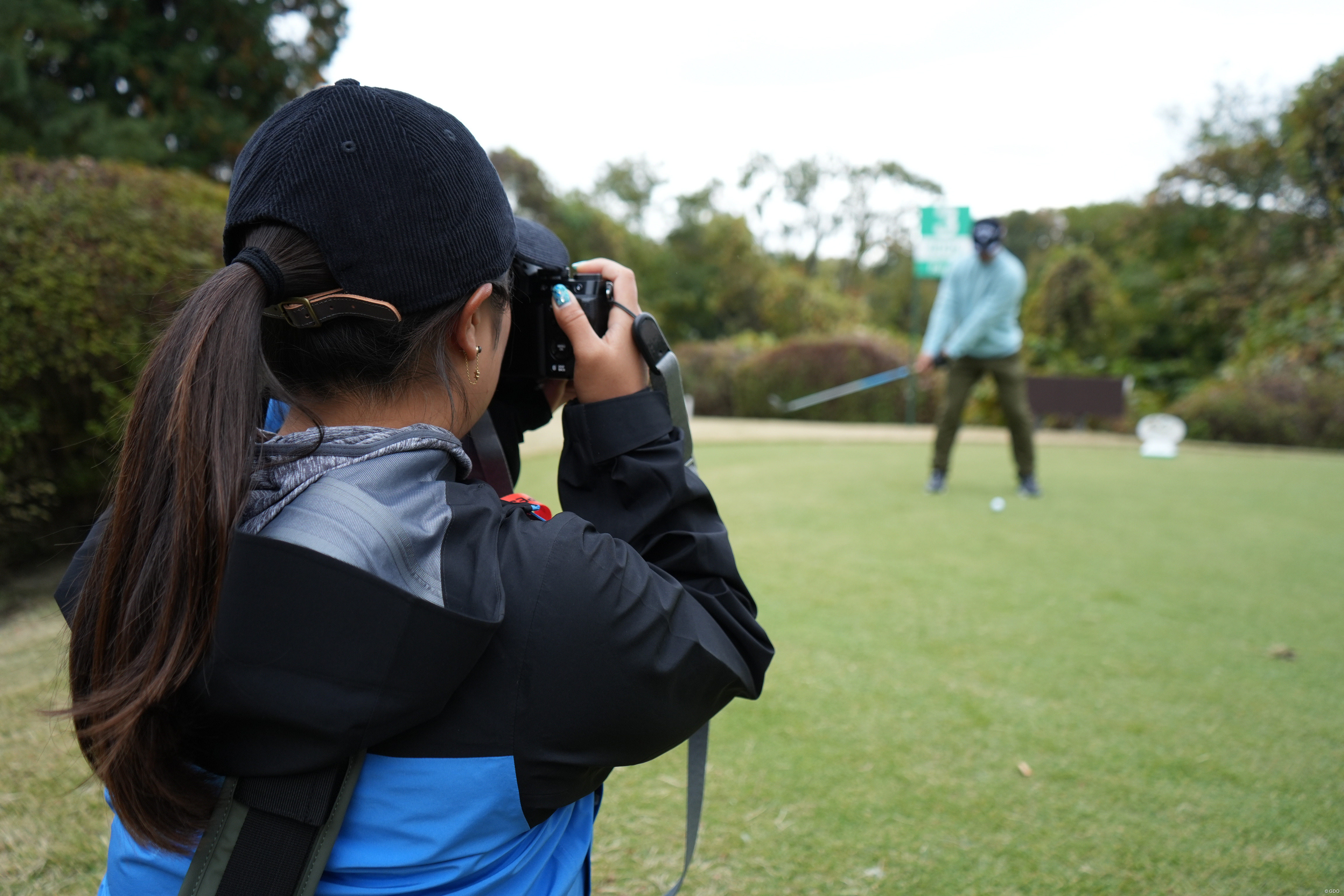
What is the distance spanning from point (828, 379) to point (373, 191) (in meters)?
15.7

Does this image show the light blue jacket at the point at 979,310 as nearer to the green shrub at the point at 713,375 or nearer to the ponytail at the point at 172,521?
the ponytail at the point at 172,521

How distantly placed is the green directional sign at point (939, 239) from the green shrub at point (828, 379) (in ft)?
6.11

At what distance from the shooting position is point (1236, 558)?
4.28 meters

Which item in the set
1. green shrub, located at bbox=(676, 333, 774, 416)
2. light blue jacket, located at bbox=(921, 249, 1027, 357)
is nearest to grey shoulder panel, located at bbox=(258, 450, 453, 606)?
light blue jacket, located at bbox=(921, 249, 1027, 357)

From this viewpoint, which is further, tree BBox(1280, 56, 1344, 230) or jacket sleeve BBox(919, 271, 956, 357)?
tree BBox(1280, 56, 1344, 230)

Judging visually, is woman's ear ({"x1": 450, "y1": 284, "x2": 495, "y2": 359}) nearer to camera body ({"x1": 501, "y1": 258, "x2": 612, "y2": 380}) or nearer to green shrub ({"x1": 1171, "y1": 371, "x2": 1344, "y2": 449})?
camera body ({"x1": 501, "y1": 258, "x2": 612, "y2": 380})

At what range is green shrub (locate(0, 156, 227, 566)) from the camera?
308 cm

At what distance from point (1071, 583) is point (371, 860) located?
365 cm

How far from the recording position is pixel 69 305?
320cm

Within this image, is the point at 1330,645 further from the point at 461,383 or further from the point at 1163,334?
the point at 1163,334

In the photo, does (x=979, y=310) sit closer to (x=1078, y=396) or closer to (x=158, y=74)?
(x=1078, y=396)

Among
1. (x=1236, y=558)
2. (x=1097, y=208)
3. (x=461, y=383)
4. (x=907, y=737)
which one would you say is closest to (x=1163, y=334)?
(x=1097, y=208)

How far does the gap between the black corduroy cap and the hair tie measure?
4 centimetres

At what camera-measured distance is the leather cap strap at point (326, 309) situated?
81 centimetres
